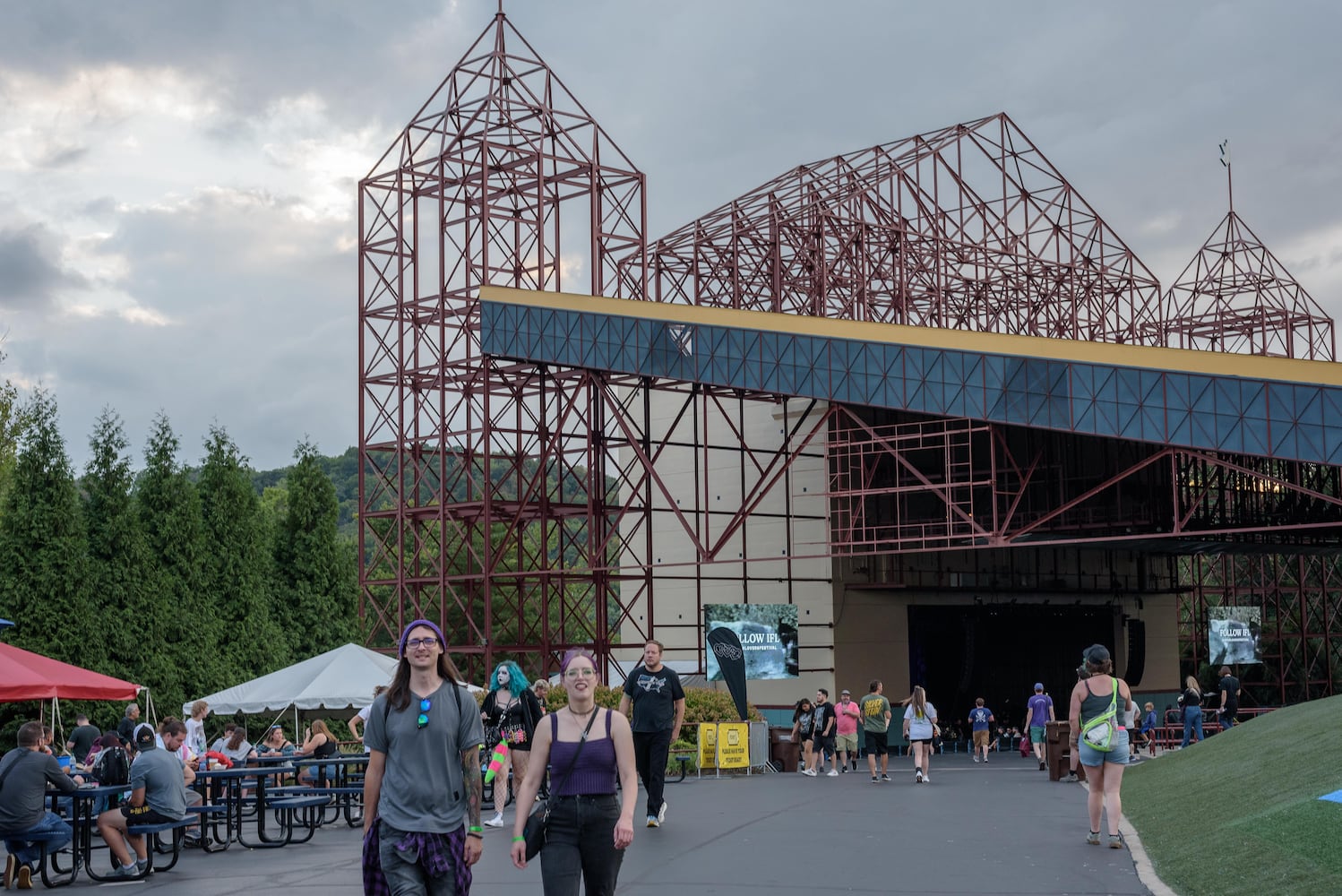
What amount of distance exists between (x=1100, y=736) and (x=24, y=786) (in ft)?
29.3

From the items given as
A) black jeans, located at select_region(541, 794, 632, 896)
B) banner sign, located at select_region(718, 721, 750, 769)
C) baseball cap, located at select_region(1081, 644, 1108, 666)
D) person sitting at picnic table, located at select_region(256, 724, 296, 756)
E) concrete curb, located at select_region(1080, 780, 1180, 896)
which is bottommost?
banner sign, located at select_region(718, 721, 750, 769)

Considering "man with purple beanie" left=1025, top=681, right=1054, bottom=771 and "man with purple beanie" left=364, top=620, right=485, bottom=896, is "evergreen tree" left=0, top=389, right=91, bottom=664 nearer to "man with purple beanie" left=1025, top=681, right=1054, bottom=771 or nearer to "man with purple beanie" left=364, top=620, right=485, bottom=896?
"man with purple beanie" left=1025, top=681, right=1054, bottom=771

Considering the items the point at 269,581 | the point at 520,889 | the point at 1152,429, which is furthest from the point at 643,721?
the point at 269,581

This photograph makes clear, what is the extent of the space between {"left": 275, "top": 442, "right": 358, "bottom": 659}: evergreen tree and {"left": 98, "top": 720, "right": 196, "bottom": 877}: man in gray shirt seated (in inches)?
832

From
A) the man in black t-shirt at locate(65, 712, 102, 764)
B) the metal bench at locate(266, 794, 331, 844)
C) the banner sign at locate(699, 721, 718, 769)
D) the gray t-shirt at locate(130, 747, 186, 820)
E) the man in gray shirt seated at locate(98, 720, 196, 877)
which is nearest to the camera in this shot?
the man in gray shirt seated at locate(98, 720, 196, 877)

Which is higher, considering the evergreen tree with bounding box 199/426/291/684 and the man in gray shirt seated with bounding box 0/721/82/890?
the evergreen tree with bounding box 199/426/291/684

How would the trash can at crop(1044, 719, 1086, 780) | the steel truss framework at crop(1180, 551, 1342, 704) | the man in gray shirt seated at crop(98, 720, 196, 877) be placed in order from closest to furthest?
the man in gray shirt seated at crop(98, 720, 196, 877) < the trash can at crop(1044, 719, 1086, 780) < the steel truss framework at crop(1180, 551, 1342, 704)

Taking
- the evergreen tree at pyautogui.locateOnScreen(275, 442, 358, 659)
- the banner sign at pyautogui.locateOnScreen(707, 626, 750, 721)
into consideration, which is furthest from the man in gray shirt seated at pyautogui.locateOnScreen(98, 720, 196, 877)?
the evergreen tree at pyautogui.locateOnScreen(275, 442, 358, 659)

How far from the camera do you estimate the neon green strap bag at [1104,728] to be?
1280 centimetres

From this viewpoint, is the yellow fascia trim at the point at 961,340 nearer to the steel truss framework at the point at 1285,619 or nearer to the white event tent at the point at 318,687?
the white event tent at the point at 318,687

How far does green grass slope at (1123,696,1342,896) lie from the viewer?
33.0ft

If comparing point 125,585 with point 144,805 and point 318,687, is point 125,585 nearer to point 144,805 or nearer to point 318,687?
point 318,687

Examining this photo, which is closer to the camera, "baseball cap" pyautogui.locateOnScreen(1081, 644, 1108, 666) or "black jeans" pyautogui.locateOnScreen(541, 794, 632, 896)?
"black jeans" pyautogui.locateOnScreen(541, 794, 632, 896)

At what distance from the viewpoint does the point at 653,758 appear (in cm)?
1439
